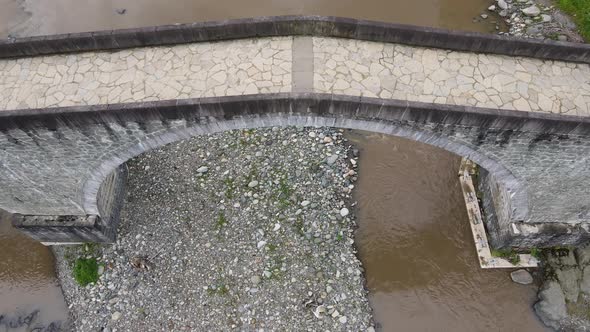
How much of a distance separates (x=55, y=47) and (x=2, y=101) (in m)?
1.31

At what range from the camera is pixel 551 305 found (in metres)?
9.85

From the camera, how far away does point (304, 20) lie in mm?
7875

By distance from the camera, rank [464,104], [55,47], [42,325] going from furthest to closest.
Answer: [42,325] < [55,47] < [464,104]

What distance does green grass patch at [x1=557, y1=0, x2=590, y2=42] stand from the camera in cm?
1359

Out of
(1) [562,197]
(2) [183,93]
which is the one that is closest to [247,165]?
(2) [183,93]

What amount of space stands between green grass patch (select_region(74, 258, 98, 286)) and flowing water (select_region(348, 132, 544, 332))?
6.03 metres

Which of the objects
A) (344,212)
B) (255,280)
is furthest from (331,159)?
(255,280)

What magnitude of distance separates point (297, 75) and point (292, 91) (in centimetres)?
36

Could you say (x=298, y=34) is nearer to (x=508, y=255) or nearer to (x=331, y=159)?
(x=331, y=159)

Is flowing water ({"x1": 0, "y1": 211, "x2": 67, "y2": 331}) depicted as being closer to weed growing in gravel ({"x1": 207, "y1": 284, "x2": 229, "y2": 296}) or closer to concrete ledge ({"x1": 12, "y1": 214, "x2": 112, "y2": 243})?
concrete ledge ({"x1": 12, "y1": 214, "x2": 112, "y2": 243})

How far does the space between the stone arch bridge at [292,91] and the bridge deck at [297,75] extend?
22 mm

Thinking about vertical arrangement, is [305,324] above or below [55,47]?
below

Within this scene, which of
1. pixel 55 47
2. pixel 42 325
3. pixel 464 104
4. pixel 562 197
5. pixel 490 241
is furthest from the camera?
pixel 490 241

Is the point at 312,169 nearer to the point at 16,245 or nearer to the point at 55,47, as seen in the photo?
the point at 55,47
